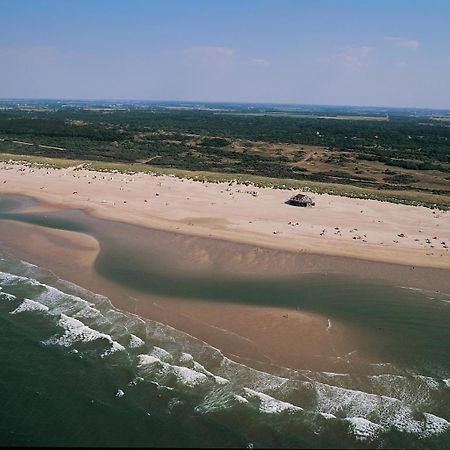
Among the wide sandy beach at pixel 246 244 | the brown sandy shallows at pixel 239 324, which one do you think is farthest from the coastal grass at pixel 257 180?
the brown sandy shallows at pixel 239 324

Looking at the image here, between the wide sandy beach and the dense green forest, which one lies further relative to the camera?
the dense green forest

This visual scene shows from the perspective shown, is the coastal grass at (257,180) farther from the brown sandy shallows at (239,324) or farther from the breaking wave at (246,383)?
the breaking wave at (246,383)

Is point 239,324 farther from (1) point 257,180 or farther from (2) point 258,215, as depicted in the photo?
(1) point 257,180

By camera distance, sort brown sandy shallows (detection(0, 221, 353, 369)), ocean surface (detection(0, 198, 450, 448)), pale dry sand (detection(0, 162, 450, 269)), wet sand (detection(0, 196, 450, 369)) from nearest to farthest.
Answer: ocean surface (detection(0, 198, 450, 448)) < brown sandy shallows (detection(0, 221, 353, 369)) < wet sand (detection(0, 196, 450, 369)) < pale dry sand (detection(0, 162, 450, 269))

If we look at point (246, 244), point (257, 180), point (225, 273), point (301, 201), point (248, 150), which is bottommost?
point (225, 273)

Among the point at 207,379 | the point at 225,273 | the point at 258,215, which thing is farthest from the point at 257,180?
the point at 207,379

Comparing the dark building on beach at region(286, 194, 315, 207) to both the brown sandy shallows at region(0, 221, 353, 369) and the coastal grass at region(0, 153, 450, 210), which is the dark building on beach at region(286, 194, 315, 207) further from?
the brown sandy shallows at region(0, 221, 353, 369)

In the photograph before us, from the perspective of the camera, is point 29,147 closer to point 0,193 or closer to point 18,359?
point 0,193

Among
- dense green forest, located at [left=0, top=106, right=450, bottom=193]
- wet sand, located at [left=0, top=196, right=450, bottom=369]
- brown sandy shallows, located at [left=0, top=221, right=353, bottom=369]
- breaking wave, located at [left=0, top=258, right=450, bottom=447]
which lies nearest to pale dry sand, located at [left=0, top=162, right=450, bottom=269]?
wet sand, located at [left=0, top=196, right=450, bottom=369]
